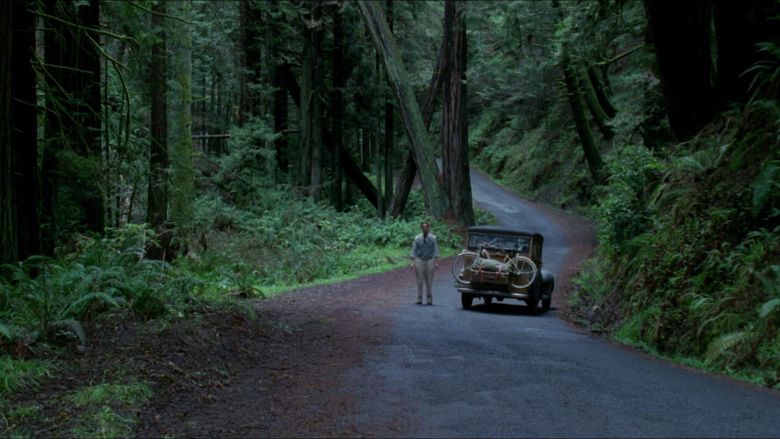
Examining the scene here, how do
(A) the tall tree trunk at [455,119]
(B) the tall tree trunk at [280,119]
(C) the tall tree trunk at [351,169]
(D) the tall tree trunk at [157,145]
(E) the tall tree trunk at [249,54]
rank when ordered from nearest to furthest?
(D) the tall tree trunk at [157,145], (A) the tall tree trunk at [455,119], (E) the tall tree trunk at [249,54], (B) the tall tree trunk at [280,119], (C) the tall tree trunk at [351,169]

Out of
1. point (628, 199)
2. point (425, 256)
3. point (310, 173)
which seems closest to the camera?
point (425, 256)

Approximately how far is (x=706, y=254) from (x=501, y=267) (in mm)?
4472

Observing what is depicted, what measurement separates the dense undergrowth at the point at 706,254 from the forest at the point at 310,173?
0.15ft

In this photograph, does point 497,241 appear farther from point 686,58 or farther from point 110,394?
point 110,394

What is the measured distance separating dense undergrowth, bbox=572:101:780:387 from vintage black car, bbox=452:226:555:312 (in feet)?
4.89

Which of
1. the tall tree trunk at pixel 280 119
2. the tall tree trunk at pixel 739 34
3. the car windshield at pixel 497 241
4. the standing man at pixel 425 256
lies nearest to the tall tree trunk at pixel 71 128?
the standing man at pixel 425 256

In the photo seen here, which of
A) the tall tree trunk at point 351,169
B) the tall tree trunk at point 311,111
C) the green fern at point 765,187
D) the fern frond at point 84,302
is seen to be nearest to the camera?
the fern frond at point 84,302

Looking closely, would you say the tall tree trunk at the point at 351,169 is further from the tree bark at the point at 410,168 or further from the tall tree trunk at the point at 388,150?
the tree bark at the point at 410,168

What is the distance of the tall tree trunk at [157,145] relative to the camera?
1677 centimetres

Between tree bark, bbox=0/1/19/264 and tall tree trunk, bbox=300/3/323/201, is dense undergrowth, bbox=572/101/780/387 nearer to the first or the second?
tree bark, bbox=0/1/19/264

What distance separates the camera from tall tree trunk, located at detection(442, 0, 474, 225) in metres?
30.9

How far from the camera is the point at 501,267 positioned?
1599cm

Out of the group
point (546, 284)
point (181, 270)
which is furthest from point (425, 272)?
point (181, 270)

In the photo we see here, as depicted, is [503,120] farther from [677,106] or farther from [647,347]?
[647,347]
